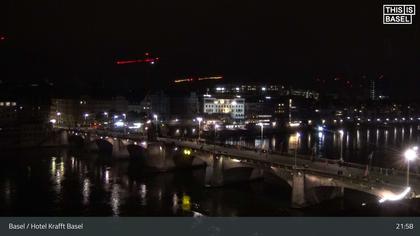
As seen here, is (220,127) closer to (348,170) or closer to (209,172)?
(209,172)

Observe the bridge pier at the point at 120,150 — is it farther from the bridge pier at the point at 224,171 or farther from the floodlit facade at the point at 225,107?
the floodlit facade at the point at 225,107

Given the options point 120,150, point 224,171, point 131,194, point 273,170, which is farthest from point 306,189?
point 120,150

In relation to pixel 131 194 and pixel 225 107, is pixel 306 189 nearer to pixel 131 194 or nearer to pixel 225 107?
pixel 131 194

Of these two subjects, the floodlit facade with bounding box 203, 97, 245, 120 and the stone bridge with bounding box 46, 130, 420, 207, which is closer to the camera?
the stone bridge with bounding box 46, 130, 420, 207

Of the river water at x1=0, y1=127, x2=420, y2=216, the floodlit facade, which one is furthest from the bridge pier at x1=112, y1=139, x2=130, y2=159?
the floodlit facade

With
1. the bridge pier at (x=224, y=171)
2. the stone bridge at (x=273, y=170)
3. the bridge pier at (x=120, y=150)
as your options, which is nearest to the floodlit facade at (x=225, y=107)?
the stone bridge at (x=273, y=170)

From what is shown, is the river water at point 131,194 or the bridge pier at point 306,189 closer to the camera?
the bridge pier at point 306,189

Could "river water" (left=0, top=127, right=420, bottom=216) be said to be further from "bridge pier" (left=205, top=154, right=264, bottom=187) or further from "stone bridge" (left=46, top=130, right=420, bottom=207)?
"stone bridge" (left=46, top=130, right=420, bottom=207)

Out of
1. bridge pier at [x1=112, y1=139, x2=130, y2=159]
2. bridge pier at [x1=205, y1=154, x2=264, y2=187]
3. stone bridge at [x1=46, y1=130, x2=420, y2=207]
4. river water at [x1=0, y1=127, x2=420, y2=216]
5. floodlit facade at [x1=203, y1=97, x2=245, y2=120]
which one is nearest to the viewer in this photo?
stone bridge at [x1=46, y1=130, x2=420, y2=207]

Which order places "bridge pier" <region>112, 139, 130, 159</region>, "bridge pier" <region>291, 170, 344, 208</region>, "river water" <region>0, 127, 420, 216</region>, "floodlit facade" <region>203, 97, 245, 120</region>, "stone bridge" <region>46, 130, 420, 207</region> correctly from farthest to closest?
1. "floodlit facade" <region>203, 97, 245, 120</region>
2. "bridge pier" <region>112, 139, 130, 159</region>
3. "river water" <region>0, 127, 420, 216</region>
4. "bridge pier" <region>291, 170, 344, 208</region>
5. "stone bridge" <region>46, 130, 420, 207</region>

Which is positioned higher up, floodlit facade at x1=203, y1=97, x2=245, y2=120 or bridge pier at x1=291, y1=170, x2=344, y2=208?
floodlit facade at x1=203, y1=97, x2=245, y2=120

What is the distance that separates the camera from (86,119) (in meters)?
86.0
